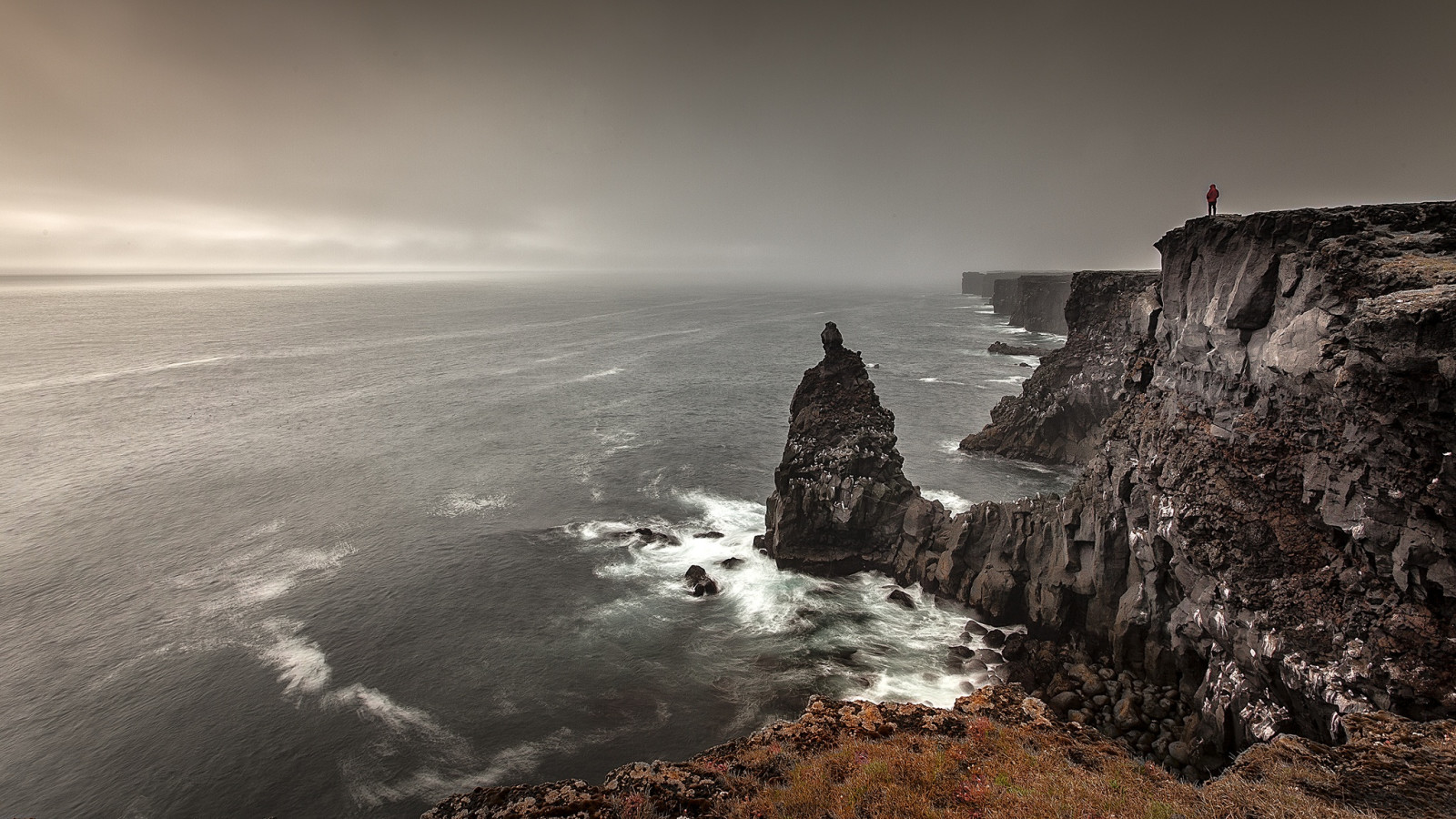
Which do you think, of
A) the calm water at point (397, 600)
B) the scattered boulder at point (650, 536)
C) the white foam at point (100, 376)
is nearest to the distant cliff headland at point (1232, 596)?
the calm water at point (397, 600)

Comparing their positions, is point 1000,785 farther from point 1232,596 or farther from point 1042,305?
point 1042,305

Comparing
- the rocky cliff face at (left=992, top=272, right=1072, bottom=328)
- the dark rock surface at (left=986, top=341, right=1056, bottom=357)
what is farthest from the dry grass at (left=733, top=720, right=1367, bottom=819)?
the rocky cliff face at (left=992, top=272, right=1072, bottom=328)

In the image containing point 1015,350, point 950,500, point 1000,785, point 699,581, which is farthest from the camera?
point 1015,350

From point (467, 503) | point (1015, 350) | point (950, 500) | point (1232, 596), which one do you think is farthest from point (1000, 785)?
point (1015, 350)

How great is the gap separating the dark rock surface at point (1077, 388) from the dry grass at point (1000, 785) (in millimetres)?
45805

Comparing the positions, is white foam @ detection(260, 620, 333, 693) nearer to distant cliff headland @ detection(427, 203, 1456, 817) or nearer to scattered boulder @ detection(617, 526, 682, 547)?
distant cliff headland @ detection(427, 203, 1456, 817)

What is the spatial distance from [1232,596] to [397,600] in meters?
41.9

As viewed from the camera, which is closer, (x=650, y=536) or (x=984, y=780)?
(x=984, y=780)

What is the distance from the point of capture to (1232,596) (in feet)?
70.1

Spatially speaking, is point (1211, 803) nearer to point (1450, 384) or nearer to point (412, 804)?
point (1450, 384)

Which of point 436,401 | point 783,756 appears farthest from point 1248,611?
point 436,401

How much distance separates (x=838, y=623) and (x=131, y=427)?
8618 centimetres

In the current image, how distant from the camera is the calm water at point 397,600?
26.5 metres

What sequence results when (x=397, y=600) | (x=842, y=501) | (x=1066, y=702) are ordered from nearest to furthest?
(x=1066, y=702) → (x=397, y=600) → (x=842, y=501)
